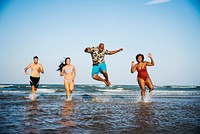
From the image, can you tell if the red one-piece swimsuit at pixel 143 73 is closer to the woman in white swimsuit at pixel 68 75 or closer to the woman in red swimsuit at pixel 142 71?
the woman in red swimsuit at pixel 142 71

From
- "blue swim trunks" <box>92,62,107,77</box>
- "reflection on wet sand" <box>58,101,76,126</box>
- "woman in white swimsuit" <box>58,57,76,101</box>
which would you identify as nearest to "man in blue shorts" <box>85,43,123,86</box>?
"blue swim trunks" <box>92,62,107,77</box>

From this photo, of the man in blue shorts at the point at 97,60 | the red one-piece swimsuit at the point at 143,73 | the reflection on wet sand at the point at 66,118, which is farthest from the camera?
the red one-piece swimsuit at the point at 143,73

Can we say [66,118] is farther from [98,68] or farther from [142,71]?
[142,71]

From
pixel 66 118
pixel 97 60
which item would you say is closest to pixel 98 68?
pixel 97 60

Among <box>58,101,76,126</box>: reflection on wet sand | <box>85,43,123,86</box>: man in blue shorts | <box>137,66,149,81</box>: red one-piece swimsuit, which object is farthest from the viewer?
<box>137,66,149,81</box>: red one-piece swimsuit

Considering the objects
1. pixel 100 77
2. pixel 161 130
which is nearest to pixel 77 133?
pixel 161 130

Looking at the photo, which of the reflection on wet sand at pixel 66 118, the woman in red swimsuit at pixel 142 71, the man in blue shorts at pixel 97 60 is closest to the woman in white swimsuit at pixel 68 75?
the man in blue shorts at pixel 97 60

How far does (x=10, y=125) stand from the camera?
12.4 ft

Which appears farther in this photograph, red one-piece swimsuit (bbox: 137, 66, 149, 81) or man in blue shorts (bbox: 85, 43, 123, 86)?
red one-piece swimsuit (bbox: 137, 66, 149, 81)

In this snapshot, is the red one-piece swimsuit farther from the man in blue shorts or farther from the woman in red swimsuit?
the man in blue shorts

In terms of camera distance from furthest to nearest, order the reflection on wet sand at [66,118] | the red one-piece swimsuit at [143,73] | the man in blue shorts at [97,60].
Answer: the red one-piece swimsuit at [143,73] → the man in blue shorts at [97,60] → the reflection on wet sand at [66,118]

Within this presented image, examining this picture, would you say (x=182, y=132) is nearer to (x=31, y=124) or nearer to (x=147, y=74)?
(x=31, y=124)

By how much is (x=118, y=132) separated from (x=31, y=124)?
153cm

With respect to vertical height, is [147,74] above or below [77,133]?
above
